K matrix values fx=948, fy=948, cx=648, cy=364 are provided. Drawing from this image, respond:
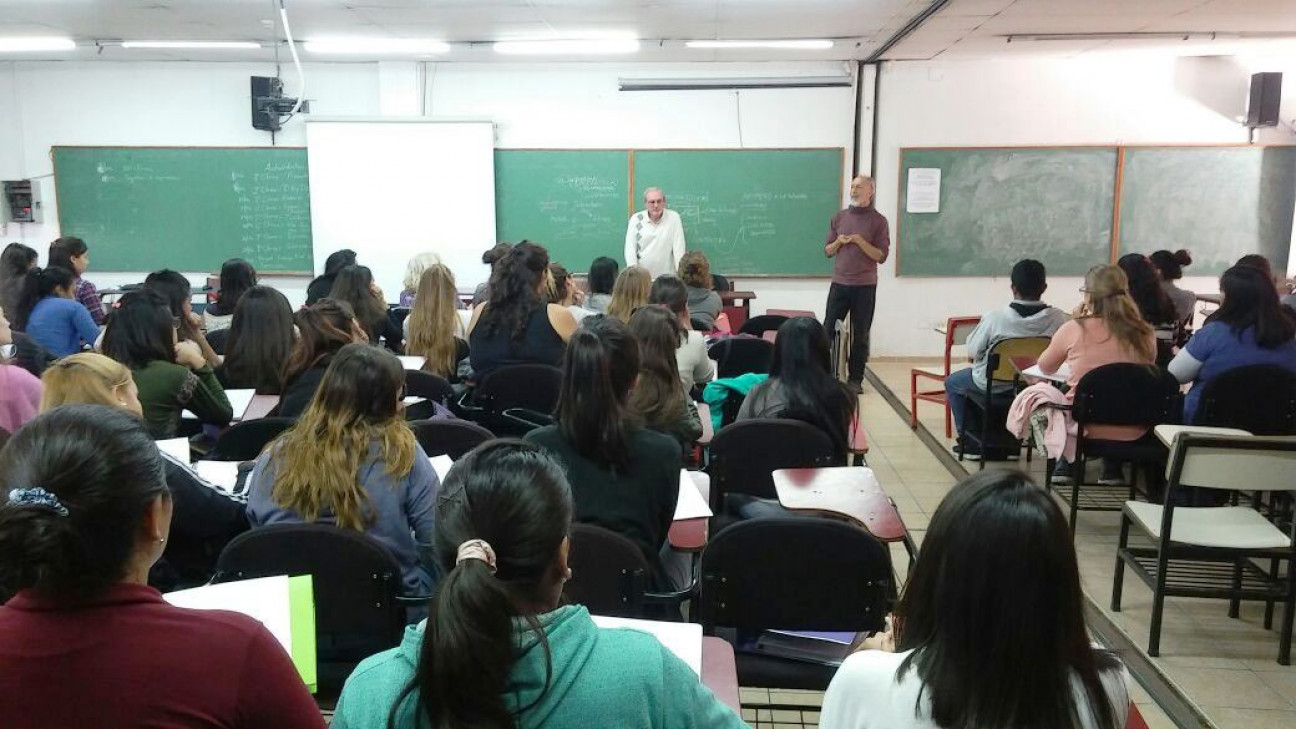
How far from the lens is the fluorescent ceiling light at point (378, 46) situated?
724 centimetres

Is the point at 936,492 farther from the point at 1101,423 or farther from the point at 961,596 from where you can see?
the point at 961,596

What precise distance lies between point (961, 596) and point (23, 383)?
314cm

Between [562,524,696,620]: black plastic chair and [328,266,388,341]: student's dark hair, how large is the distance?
10.8ft

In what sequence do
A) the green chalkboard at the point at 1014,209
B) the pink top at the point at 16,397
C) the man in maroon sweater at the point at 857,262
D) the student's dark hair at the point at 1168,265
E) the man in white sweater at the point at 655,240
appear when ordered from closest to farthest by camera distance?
1. the pink top at the point at 16,397
2. the student's dark hair at the point at 1168,265
3. the man in maroon sweater at the point at 857,262
4. the man in white sweater at the point at 655,240
5. the green chalkboard at the point at 1014,209

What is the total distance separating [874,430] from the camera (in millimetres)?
6391

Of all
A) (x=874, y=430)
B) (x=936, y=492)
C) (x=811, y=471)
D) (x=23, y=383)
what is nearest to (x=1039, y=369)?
(x=936, y=492)

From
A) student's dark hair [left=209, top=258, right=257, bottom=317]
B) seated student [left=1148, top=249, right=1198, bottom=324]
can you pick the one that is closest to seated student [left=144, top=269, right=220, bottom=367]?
student's dark hair [left=209, top=258, right=257, bottom=317]

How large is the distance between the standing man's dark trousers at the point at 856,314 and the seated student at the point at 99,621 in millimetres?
6402

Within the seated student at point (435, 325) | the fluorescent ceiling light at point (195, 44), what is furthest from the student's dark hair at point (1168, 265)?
the fluorescent ceiling light at point (195, 44)

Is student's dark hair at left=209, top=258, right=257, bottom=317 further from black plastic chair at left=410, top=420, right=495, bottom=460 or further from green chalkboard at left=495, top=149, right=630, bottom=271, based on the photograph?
green chalkboard at left=495, top=149, right=630, bottom=271

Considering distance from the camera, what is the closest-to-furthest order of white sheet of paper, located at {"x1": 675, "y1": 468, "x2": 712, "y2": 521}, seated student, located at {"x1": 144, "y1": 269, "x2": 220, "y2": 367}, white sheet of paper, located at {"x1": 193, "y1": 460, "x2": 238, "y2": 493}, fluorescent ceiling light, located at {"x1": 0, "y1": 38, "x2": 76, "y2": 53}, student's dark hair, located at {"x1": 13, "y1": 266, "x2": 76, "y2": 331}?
white sheet of paper, located at {"x1": 675, "y1": 468, "x2": 712, "y2": 521} < white sheet of paper, located at {"x1": 193, "y1": 460, "x2": 238, "y2": 493} < seated student, located at {"x1": 144, "y1": 269, "x2": 220, "y2": 367} < student's dark hair, located at {"x1": 13, "y1": 266, "x2": 76, "y2": 331} < fluorescent ceiling light, located at {"x1": 0, "y1": 38, "x2": 76, "y2": 53}

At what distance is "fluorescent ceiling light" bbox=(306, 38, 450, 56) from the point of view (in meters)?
7.24

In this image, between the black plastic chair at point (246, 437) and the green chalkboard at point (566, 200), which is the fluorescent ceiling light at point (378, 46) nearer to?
the green chalkboard at point (566, 200)

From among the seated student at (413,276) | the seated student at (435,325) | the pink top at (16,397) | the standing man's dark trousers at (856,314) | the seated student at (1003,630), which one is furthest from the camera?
the standing man's dark trousers at (856,314)
